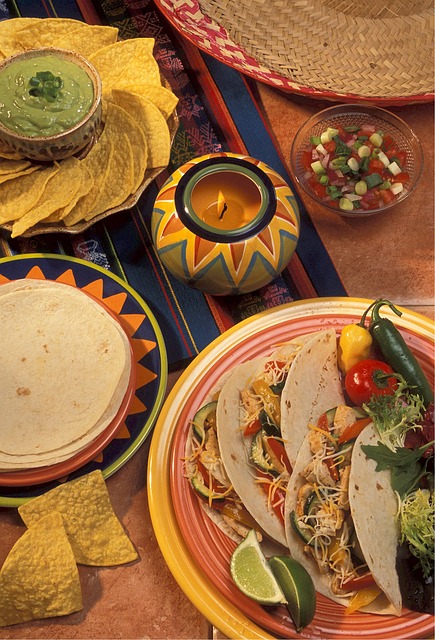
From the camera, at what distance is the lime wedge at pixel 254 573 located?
2.23 meters

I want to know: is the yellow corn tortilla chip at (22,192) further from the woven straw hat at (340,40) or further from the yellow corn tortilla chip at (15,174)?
the woven straw hat at (340,40)

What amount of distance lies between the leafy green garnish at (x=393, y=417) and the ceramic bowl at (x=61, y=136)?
143cm

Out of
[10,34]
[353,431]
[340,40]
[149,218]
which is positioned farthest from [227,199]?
[10,34]

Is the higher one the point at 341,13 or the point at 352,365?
the point at 341,13

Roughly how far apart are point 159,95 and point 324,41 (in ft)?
2.56

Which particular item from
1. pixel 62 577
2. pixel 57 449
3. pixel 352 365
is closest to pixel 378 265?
pixel 352 365

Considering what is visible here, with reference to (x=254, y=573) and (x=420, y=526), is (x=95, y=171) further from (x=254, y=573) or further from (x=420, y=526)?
(x=420, y=526)

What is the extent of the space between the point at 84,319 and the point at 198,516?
77 centimetres

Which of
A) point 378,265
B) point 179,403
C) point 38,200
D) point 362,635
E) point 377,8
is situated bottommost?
point 362,635

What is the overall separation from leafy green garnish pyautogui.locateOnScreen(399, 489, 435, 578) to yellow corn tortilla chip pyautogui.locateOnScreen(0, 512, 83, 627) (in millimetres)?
1026

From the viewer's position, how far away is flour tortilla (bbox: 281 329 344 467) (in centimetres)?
239

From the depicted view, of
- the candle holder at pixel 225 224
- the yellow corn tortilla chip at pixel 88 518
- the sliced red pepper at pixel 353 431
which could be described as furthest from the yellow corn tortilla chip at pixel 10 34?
the sliced red pepper at pixel 353 431

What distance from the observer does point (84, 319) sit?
8.70 feet

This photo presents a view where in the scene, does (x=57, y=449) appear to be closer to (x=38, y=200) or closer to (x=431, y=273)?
(x=38, y=200)
